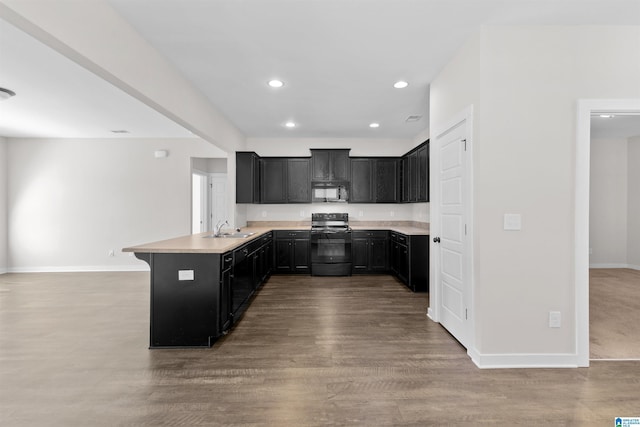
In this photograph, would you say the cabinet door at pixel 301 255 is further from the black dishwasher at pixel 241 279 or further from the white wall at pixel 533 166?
the white wall at pixel 533 166

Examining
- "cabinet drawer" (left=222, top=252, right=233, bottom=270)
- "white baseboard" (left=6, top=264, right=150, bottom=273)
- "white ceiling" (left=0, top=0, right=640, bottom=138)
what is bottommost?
"white baseboard" (left=6, top=264, right=150, bottom=273)

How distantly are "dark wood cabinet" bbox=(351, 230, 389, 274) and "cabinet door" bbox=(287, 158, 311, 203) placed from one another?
1.25 metres

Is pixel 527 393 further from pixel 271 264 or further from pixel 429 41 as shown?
pixel 271 264

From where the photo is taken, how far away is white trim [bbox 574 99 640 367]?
248 cm

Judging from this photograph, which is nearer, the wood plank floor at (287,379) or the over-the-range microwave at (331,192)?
the wood plank floor at (287,379)

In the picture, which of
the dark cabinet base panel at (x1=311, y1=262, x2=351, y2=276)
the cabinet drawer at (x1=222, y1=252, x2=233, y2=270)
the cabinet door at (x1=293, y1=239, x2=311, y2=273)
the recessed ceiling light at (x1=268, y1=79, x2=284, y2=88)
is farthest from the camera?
the cabinet door at (x1=293, y1=239, x2=311, y2=273)

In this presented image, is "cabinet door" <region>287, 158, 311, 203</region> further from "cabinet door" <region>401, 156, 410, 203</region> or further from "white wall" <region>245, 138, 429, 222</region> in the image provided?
"cabinet door" <region>401, 156, 410, 203</region>

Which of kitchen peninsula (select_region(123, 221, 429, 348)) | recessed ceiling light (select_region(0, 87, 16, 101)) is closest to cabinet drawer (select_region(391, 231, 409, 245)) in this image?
kitchen peninsula (select_region(123, 221, 429, 348))

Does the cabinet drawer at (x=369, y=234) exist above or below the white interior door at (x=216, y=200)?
below

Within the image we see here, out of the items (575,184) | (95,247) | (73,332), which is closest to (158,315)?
(73,332)

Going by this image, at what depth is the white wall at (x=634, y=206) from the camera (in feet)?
21.4

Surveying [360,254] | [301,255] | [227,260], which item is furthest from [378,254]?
[227,260]

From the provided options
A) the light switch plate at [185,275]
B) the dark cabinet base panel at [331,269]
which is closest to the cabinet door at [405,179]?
the dark cabinet base panel at [331,269]

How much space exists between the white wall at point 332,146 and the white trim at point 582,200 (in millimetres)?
4017
